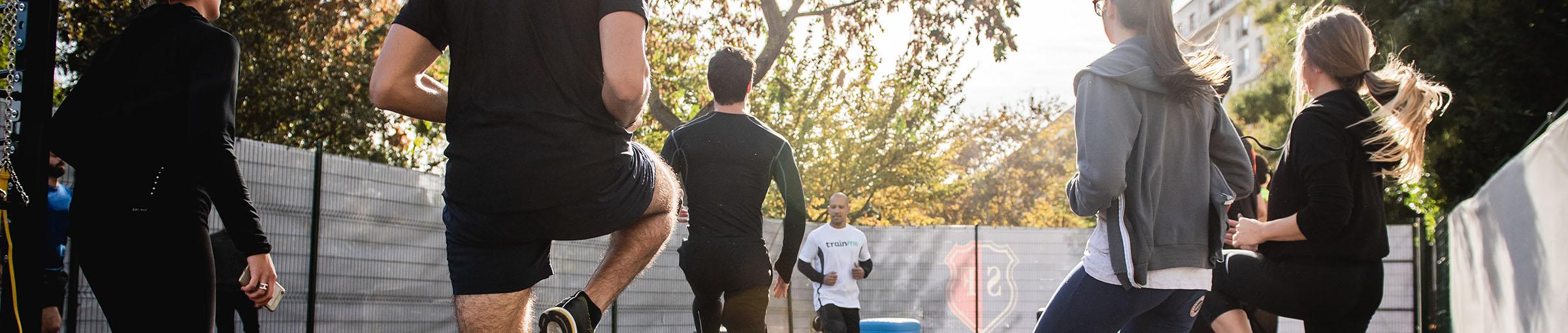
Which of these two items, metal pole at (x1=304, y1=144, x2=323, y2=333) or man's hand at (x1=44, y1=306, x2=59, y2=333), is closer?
man's hand at (x1=44, y1=306, x2=59, y2=333)

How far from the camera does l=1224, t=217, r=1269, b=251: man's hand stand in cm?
413

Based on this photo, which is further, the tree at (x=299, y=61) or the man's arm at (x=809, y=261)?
the tree at (x=299, y=61)

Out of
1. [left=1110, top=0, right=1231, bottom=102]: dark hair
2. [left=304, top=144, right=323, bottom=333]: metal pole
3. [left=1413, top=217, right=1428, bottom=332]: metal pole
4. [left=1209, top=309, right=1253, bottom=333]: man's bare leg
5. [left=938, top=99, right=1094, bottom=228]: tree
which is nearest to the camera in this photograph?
[left=1110, top=0, right=1231, bottom=102]: dark hair

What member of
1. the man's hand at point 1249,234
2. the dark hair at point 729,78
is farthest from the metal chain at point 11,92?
the man's hand at point 1249,234

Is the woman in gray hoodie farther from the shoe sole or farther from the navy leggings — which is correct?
the shoe sole

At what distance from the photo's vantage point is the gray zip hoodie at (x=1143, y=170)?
333cm

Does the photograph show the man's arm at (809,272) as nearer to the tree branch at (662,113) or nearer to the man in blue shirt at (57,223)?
the tree branch at (662,113)

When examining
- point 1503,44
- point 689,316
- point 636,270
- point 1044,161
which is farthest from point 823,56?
point 1044,161

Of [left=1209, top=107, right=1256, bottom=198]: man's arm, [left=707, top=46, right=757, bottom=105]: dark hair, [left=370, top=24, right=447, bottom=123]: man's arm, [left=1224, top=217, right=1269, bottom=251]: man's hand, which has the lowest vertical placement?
[left=1224, top=217, right=1269, bottom=251]: man's hand

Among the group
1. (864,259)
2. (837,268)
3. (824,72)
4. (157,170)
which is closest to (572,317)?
(157,170)

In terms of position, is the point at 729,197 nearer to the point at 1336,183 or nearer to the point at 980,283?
the point at 1336,183

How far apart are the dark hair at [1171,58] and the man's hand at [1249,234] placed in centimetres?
74

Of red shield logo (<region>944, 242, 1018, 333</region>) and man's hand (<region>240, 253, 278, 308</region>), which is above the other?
man's hand (<region>240, 253, 278, 308</region>)

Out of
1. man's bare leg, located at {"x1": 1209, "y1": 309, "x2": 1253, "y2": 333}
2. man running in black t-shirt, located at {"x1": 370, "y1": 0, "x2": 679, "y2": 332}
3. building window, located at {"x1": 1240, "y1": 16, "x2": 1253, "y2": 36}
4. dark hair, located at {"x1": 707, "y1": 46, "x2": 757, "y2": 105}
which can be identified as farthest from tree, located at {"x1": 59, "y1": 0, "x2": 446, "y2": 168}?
building window, located at {"x1": 1240, "y1": 16, "x2": 1253, "y2": 36}
